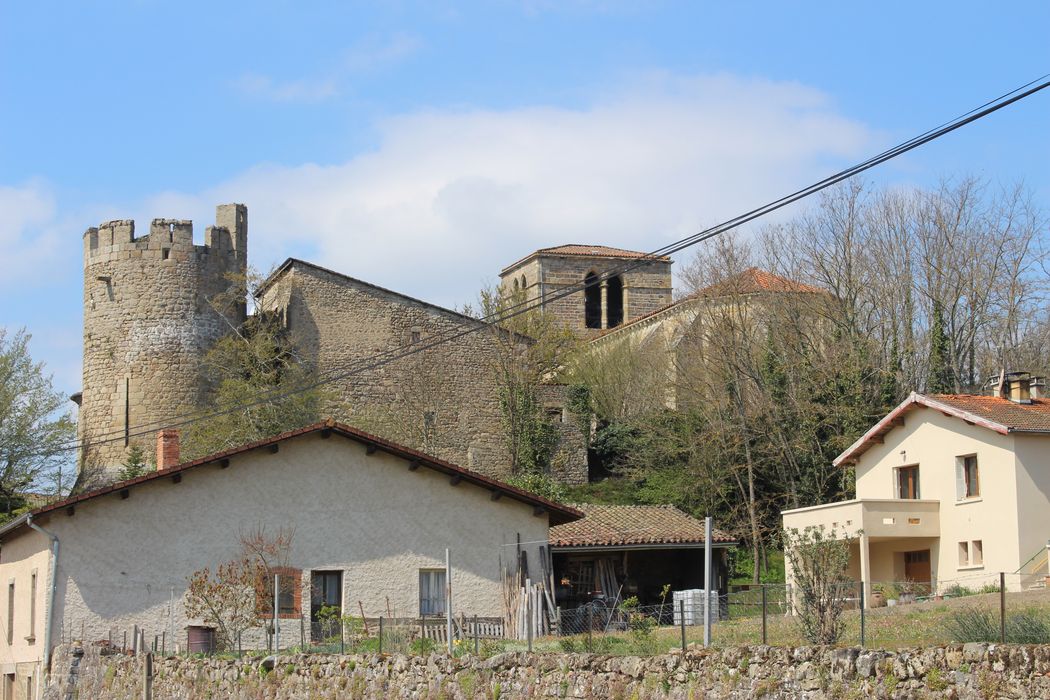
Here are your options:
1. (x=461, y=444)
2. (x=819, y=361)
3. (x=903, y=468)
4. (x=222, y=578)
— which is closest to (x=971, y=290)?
(x=819, y=361)

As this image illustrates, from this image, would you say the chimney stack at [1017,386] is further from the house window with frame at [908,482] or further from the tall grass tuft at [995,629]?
the tall grass tuft at [995,629]

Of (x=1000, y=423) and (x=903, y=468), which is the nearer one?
(x=1000, y=423)

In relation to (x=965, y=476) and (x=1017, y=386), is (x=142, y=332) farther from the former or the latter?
(x=1017, y=386)

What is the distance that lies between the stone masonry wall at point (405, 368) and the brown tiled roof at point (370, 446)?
18807 mm

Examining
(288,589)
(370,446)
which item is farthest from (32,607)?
(370,446)

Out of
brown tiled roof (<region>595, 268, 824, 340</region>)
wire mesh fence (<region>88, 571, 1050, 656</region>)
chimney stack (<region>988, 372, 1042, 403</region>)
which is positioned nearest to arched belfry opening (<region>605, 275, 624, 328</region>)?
brown tiled roof (<region>595, 268, 824, 340</region>)

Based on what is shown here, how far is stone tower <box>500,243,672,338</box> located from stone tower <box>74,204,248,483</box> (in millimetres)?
31065

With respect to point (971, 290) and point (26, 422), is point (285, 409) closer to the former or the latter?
point (26, 422)

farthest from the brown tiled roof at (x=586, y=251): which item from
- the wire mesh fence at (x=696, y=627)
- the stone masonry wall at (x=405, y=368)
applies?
the wire mesh fence at (x=696, y=627)

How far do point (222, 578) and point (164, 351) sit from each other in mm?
21056

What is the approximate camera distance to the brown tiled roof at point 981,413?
3062 cm

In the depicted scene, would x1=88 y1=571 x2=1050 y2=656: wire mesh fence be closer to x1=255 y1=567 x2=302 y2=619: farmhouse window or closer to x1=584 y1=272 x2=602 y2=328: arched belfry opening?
x1=255 y1=567 x2=302 y2=619: farmhouse window

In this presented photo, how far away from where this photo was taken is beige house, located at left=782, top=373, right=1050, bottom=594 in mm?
30266

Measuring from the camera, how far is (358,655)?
1603 cm
